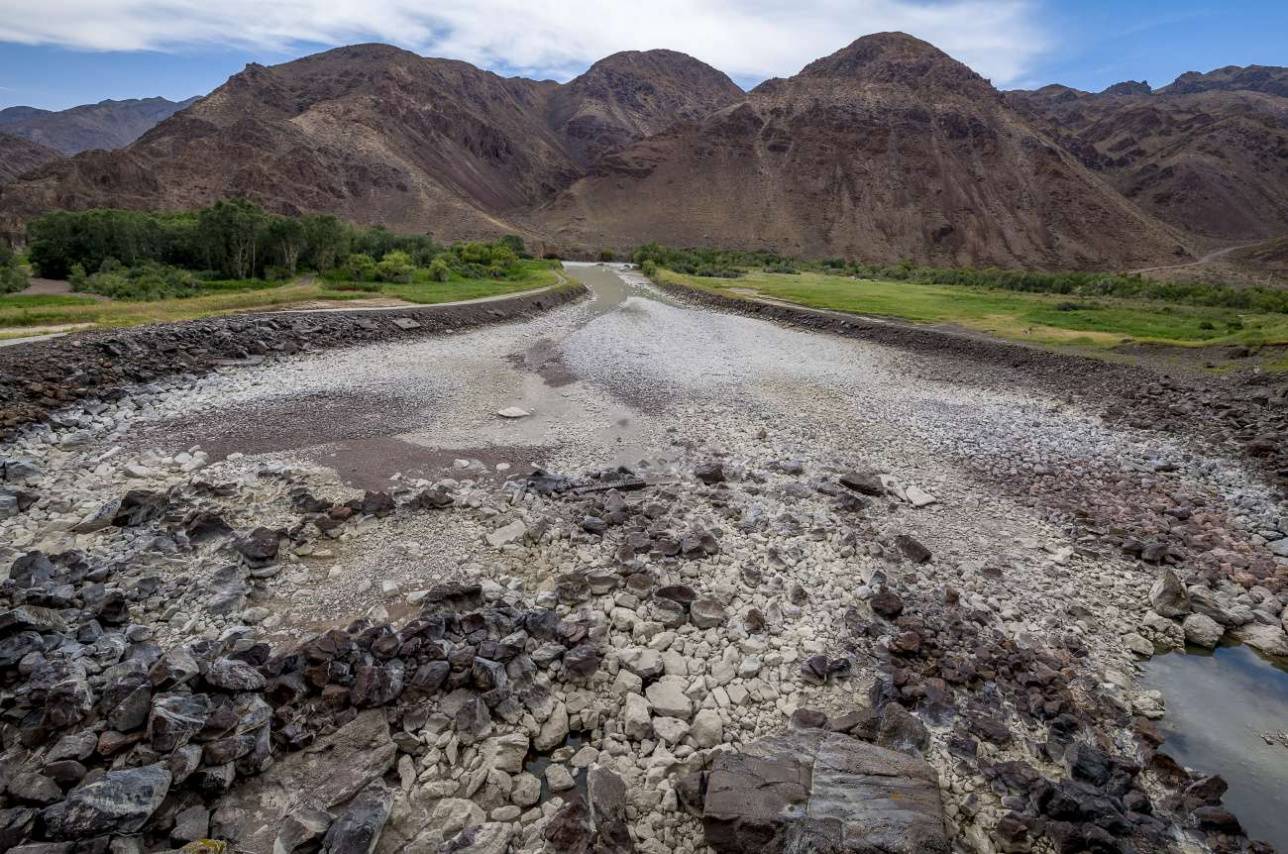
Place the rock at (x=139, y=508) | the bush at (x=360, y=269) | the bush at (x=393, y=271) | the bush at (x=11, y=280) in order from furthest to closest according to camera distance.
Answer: the bush at (x=393, y=271) → the bush at (x=360, y=269) → the bush at (x=11, y=280) → the rock at (x=139, y=508)

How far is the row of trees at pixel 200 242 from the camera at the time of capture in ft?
132

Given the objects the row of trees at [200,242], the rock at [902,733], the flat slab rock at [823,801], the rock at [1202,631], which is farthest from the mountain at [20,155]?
the rock at [1202,631]

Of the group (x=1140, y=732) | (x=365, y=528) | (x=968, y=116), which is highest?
(x=968, y=116)

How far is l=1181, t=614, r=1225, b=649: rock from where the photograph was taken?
31.2ft

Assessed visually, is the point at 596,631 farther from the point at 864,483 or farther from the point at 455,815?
the point at 864,483

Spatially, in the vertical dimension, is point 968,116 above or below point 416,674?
above

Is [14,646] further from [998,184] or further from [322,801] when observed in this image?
[998,184]

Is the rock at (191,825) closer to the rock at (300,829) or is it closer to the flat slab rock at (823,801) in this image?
the rock at (300,829)

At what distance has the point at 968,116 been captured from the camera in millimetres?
142500

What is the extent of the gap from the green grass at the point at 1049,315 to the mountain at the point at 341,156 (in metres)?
81.0

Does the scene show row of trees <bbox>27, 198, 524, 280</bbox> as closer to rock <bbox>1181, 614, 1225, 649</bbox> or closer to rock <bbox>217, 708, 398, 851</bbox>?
rock <bbox>217, 708, 398, 851</bbox>

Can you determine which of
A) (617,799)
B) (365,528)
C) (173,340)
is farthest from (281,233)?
(617,799)

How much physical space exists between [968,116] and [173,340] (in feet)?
A: 554

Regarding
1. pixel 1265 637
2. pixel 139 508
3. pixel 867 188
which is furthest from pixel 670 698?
pixel 867 188
